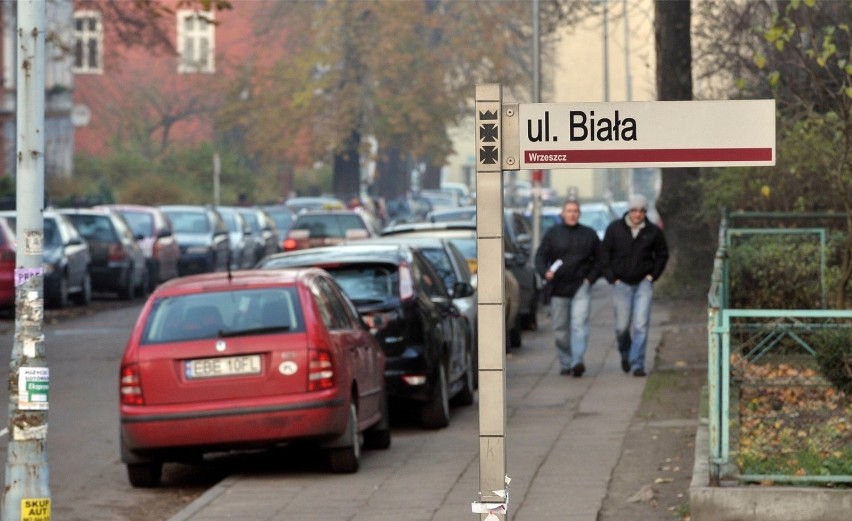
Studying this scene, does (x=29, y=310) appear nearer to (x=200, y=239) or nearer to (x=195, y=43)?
(x=200, y=239)

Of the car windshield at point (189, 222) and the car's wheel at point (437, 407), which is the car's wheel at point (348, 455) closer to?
the car's wheel at point (437, 407)

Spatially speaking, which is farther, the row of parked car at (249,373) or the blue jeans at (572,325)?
the blue jeans at (572,325)

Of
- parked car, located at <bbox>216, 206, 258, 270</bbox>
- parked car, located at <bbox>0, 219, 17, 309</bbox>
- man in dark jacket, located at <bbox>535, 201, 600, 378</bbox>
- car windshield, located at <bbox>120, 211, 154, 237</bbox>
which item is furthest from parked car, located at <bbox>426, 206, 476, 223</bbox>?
man in dark jacket, located at <bbox>535, 201, 600, 378</bbox>

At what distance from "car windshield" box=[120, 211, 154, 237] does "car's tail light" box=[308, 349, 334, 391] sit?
23.6 meters

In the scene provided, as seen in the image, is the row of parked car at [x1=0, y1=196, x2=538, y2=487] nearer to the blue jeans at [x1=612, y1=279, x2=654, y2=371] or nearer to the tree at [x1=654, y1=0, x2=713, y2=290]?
the blue jeans at [x1=612, y1=279, x2=654, y2=371]

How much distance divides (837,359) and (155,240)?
25.4 meters

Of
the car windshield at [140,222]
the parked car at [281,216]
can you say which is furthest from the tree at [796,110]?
the parked car at [281,216]

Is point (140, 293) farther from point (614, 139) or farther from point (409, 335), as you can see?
point (614, 139)

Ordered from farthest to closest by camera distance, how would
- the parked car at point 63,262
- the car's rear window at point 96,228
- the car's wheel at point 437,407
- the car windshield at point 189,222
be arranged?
the car windshield at point 189,222 < the car's rear window at point 96,228 < the parked car at point 63,262 < the car's wheel at point 437,407

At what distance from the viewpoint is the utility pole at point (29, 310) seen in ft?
28.6

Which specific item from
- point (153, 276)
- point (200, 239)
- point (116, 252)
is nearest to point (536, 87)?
point (116, 252)

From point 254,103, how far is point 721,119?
58.6 m

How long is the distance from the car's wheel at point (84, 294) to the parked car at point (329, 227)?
180 inches

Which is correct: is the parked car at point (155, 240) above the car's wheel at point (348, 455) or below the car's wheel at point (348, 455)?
above
